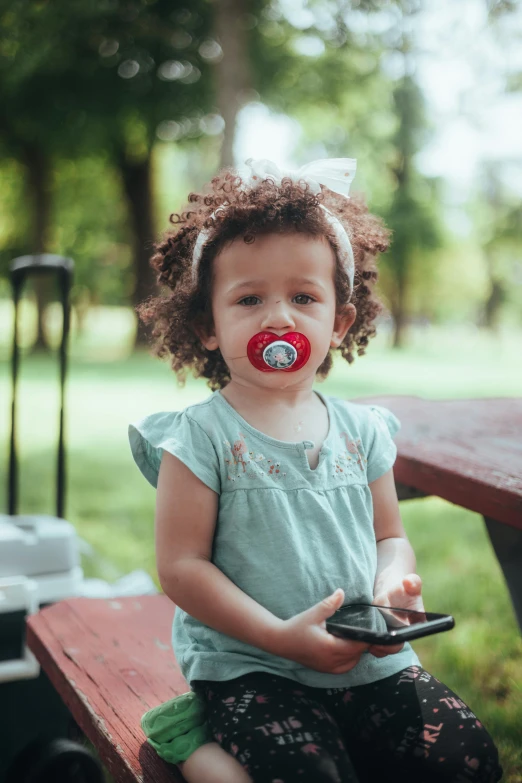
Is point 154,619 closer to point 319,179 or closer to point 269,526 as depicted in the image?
point 269,526

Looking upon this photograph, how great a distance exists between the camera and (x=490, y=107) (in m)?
18.4

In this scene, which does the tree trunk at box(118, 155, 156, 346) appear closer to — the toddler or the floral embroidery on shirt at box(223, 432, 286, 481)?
the toddler

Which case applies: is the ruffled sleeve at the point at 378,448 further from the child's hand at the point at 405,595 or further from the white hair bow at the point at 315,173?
the white hair bow at the point at 315,173

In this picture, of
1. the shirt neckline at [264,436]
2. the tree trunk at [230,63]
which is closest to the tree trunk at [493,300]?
the tree trunk at [230,63]

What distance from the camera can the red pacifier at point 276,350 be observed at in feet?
4.48

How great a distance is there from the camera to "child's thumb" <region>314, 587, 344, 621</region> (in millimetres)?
1155

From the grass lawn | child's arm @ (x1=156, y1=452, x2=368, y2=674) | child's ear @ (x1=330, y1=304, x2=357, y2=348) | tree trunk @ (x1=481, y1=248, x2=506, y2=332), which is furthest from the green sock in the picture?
tree trunk @ (x1=481, y1=248, x2=506, y2=332)

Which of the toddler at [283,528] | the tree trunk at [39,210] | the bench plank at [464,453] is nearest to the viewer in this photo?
the toddler at [283,528]

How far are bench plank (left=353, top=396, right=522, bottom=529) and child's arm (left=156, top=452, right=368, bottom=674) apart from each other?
641 millimetres

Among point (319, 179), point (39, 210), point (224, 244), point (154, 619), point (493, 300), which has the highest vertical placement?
point (39, 210)

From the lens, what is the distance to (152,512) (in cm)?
480

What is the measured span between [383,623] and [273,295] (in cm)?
55

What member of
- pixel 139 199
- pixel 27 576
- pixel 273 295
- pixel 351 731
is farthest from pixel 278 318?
pixel 139 199

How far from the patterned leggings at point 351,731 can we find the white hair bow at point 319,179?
2.34 feet
